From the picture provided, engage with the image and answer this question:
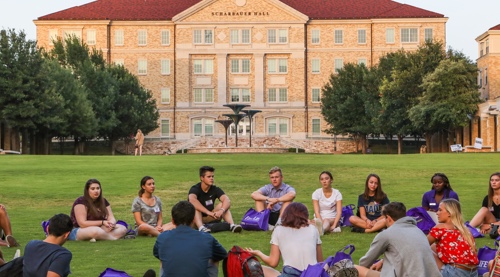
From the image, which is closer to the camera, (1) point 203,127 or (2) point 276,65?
(1) point 203,127

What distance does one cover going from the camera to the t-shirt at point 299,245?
11.2 meters

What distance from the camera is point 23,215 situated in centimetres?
2309

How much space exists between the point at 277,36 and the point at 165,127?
50.0ft

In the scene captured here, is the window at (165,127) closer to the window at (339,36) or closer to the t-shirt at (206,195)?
the window at (339,36)

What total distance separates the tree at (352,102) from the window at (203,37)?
15785mm

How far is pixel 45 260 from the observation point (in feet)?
32.3

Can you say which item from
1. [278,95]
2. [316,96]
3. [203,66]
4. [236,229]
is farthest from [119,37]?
[236,229]

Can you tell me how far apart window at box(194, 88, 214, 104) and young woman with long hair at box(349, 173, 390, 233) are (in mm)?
85557

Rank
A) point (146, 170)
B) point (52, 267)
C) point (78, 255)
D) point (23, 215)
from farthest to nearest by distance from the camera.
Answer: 1. point (146, 170)
2. point (23, 215)
3. point (78, 255)
4. point (52, 267)

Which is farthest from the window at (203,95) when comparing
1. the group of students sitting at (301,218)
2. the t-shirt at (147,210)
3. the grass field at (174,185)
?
the t-shirt at (147,210)

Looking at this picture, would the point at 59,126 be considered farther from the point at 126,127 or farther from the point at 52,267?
the point at 52,267

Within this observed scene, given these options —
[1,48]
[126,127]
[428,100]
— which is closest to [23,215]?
[1,48]

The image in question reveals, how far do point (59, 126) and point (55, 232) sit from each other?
204ft

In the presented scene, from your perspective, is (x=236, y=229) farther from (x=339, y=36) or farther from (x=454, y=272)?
(x=339, y=36)
